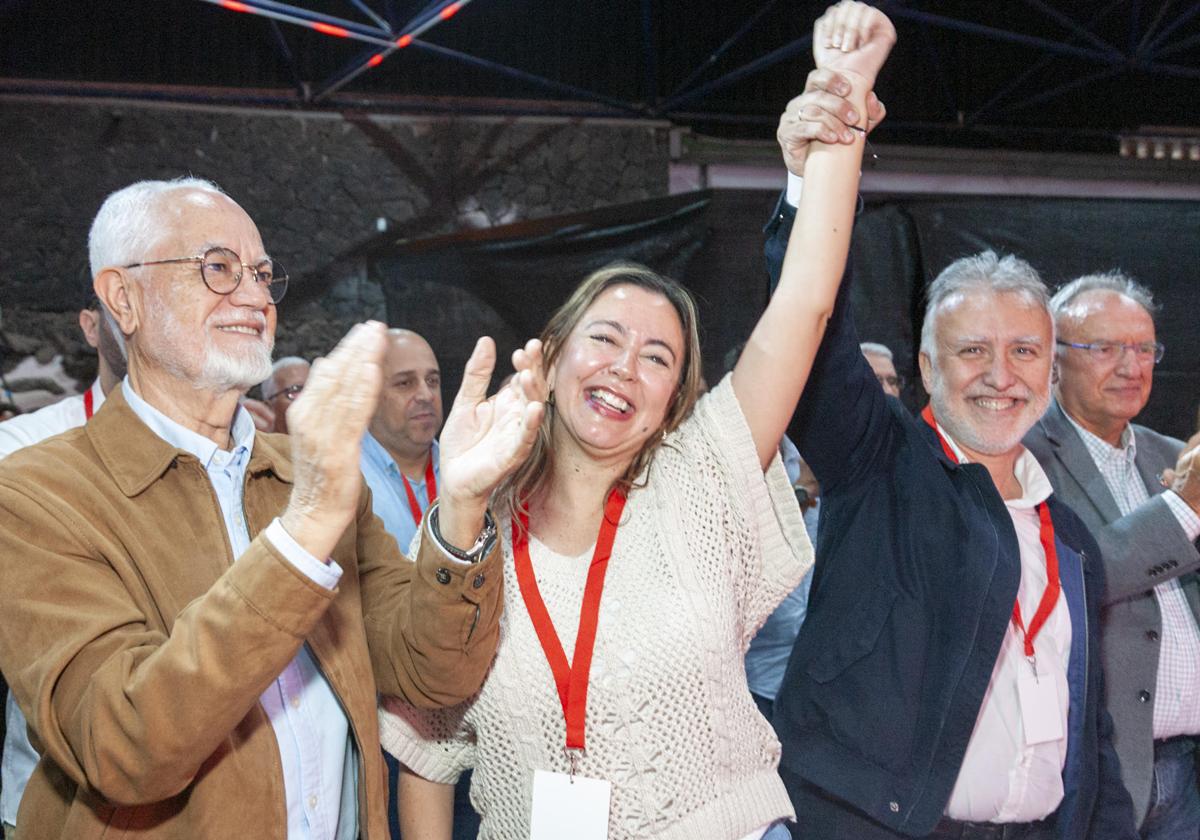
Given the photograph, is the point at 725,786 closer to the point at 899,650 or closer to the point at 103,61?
the point at 899,650

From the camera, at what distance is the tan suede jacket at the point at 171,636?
1259 millimetres

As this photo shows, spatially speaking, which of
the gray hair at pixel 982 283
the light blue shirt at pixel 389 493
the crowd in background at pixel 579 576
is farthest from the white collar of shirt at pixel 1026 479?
the light blue shirt at pixel 389 493

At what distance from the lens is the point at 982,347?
7.59 feet

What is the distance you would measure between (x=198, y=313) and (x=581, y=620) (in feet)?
2.56

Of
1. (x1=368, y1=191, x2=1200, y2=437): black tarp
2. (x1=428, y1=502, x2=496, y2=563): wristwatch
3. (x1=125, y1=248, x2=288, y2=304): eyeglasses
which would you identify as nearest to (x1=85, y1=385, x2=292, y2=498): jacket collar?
(x1=125, y1=248, x2=288, y2=304): eyeglasses

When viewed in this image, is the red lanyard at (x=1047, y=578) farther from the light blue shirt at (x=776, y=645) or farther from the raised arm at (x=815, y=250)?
the light blue shirt at (x=776, y=645)

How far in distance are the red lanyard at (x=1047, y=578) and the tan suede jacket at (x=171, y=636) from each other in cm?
110

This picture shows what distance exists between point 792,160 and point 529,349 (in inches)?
23.9

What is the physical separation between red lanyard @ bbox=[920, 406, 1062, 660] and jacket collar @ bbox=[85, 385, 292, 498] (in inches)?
58.9

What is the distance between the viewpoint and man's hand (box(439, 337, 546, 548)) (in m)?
1.53

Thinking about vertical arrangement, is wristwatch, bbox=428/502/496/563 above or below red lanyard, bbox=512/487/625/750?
above

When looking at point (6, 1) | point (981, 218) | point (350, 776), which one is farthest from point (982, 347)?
point (6, 1)

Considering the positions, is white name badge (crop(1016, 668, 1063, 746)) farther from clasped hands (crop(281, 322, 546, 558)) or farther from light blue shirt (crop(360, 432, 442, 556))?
light blue shirt (crop(360, 432, 442, 556))

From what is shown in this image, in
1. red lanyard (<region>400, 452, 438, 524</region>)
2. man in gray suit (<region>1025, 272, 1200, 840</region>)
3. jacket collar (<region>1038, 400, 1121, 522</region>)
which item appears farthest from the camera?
red lanyard (<region>400, 452, 438, 524</region>)
